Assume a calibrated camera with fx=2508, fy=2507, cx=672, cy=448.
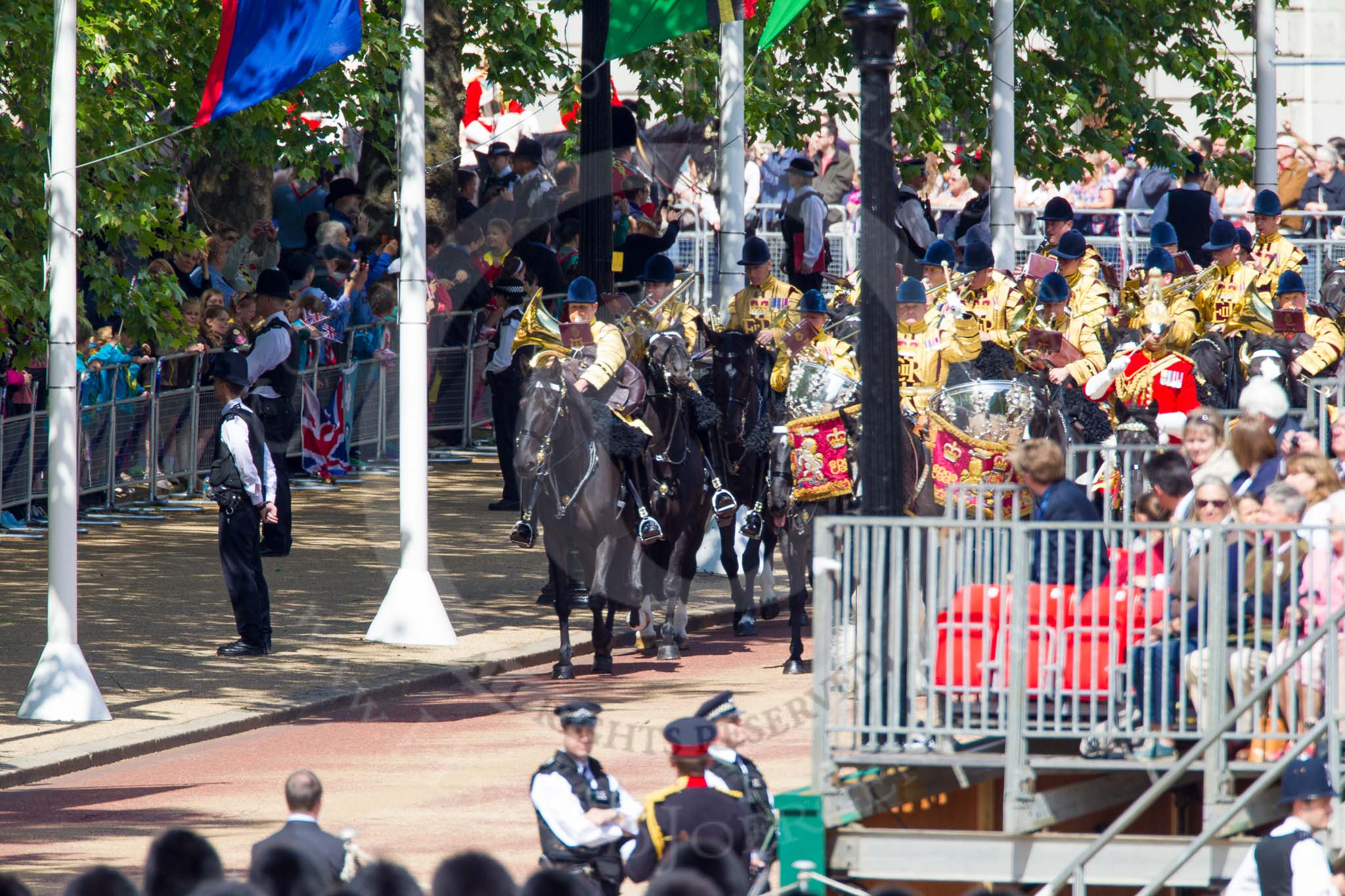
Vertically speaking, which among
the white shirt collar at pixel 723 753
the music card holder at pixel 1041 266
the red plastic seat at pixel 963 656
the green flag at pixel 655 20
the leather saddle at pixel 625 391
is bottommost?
the white shirt collar at pixel 723 753

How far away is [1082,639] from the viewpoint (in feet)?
35.7

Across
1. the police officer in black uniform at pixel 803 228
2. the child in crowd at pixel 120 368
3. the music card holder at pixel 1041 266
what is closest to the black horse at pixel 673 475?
the music card holder at pixel 1041 266

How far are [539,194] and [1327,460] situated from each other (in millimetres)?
15199

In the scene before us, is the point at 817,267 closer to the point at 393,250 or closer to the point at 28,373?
the point at 393,250

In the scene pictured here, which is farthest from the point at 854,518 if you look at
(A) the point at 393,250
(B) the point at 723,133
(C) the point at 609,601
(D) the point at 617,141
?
(A) the point at 393,250

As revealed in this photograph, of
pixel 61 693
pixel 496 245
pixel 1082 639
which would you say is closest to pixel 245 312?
pixel 496 245

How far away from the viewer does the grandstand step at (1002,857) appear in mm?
10812

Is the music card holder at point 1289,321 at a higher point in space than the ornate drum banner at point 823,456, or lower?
higher

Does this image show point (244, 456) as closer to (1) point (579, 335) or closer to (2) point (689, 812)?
(1) point (579, 335)

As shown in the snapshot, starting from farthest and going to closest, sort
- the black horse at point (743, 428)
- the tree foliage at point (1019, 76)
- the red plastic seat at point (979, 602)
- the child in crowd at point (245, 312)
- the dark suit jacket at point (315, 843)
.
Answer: the tree foliage at point (1019, 76)
the child in crowd at point (245, 312)
the black horse at point (743, 428)
the red plastic seat at point (979, 602)
the dark suit jacket at point (315, 843)

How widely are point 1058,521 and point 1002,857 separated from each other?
1534mm

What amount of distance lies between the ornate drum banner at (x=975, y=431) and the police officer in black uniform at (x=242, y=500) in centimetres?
470

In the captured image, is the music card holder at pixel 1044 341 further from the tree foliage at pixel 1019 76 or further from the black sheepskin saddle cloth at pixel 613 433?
the tree foliage at pixel 1019 76

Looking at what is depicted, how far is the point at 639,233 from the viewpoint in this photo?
2605 cm
